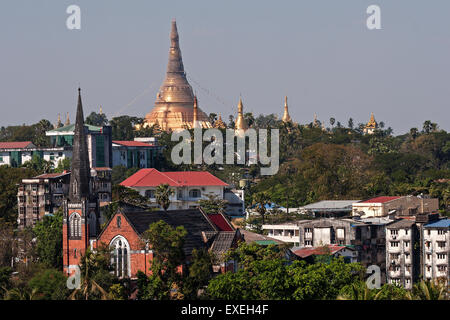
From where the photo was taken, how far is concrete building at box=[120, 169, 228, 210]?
102 metres

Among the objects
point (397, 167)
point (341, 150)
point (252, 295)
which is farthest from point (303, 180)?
point (252, 295)

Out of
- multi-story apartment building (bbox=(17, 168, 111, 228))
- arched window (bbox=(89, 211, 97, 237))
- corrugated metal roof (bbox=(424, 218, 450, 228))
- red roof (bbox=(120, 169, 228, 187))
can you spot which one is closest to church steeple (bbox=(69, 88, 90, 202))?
arched window (bbox=(89, 211, 97, 237))

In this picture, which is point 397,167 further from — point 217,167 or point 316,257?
point 316,257

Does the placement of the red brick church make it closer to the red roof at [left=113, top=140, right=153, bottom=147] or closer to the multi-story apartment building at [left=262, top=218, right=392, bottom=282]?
Answer: the multi-story apartment building at [left=262, top=218, right=392, bottom=282]

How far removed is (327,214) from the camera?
9631cm

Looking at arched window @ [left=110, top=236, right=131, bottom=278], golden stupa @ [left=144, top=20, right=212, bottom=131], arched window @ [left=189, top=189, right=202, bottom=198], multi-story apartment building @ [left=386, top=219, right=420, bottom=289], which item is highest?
golden stupa @ [left=144, top=20, right=212, bottom=131]

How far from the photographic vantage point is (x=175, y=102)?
169m

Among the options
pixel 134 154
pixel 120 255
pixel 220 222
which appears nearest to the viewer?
pixel 120 255

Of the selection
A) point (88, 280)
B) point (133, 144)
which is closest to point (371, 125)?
point (133, 144)

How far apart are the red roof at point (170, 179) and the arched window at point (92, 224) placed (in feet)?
111

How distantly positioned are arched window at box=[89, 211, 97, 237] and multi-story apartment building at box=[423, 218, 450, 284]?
24.6m

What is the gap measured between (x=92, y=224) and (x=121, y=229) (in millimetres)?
5222

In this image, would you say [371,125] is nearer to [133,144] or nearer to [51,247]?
[133,144]

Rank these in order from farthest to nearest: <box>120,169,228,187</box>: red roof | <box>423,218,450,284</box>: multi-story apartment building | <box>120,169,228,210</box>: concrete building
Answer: <box>120,169,228,187</box>: red roof, <box>120,169,228,210</box>: concrete building, <box>423,218,450,284</box>: multi-story apartment building
